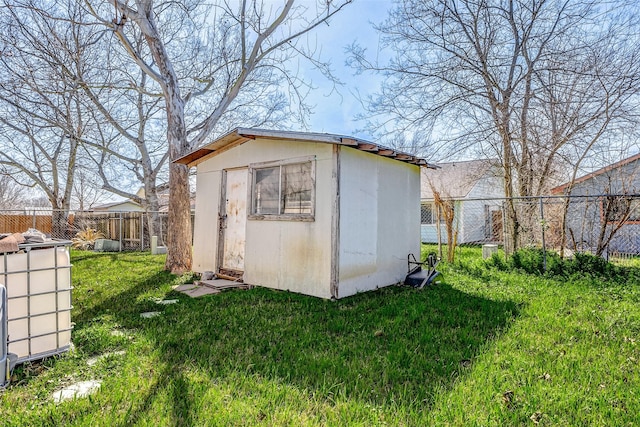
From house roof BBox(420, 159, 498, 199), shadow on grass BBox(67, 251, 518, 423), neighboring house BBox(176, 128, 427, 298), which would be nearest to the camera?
shadow on grass BBox(67, 251, 518, 423)

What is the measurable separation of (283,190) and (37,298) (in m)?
3.35

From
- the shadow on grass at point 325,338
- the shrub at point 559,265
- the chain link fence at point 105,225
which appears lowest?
the shadow on grass at point 325,338

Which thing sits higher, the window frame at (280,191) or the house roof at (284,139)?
the house roof at (284,139)

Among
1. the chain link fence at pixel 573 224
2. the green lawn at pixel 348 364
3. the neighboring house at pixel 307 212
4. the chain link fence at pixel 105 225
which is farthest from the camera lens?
the chain link fence at pixel 105 225

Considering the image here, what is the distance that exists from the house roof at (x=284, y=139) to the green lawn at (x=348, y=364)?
7.08 ft

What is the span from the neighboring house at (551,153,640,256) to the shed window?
4.54 meters

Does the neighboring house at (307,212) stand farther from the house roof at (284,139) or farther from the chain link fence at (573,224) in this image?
the chain link fence at (573,224)

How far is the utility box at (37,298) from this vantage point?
247 cm

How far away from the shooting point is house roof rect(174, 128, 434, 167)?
14.8ft

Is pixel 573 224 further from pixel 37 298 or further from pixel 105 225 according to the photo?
pixel 105 225

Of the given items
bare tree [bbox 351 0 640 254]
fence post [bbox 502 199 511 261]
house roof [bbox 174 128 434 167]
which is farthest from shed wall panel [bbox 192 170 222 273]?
fence post [bbox 502 199 511 261]

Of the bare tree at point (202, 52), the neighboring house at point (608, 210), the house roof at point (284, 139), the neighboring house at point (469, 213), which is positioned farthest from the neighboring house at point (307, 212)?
the neighboring house at point (469, 213)

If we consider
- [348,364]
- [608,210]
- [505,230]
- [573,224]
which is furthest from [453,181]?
[348,364]

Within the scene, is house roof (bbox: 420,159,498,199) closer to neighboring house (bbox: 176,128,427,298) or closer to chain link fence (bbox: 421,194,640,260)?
chain link fence (bbox: 421,194,640,260)
